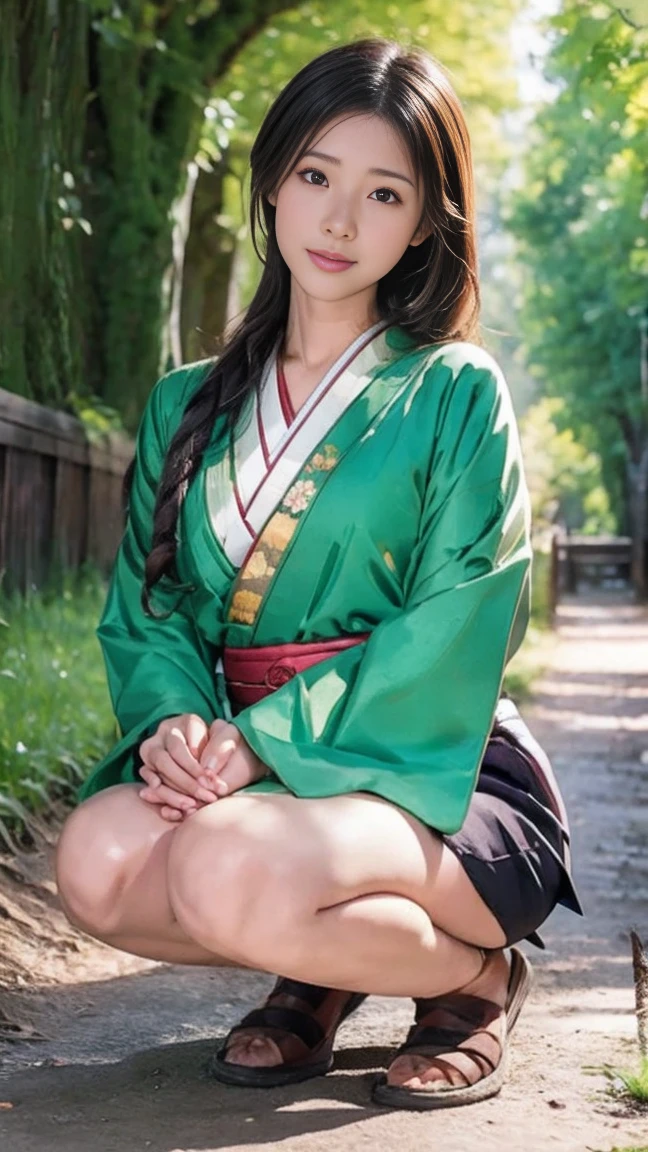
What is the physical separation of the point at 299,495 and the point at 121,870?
0.72 m

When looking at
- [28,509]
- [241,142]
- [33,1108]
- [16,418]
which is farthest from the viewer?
[241,142]

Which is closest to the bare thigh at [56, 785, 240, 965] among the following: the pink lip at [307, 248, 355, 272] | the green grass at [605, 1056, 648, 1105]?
the green grass at [605, 1056, 648, 1105]

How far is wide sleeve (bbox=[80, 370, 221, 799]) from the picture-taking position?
3.08 meters

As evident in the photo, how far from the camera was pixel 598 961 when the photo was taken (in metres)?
4.41

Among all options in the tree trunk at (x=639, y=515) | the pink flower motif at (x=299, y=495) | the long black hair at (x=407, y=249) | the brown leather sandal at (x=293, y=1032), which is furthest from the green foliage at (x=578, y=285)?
the brown leather sandal at (x=293, y=1032)

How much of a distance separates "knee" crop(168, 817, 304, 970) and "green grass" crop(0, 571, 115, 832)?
196 centimetres

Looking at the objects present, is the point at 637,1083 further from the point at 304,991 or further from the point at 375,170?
the point at 375,170

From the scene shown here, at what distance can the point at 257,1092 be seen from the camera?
9.64 ft

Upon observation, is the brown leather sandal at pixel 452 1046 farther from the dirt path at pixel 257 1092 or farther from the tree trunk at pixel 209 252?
the tree trunk at pixel 209 252

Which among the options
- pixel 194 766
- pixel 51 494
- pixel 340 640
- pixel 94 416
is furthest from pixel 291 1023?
pixel 94 416

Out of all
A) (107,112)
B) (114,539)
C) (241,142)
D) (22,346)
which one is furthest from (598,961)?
(241,142)

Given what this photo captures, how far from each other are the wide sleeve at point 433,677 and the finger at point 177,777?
104mm

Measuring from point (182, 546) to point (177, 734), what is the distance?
44 cm

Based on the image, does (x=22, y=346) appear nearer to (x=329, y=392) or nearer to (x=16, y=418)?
(x=16, y=418)
